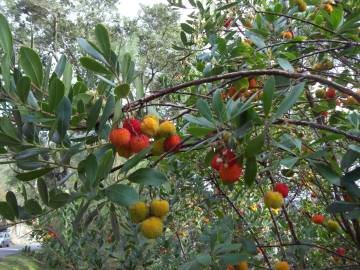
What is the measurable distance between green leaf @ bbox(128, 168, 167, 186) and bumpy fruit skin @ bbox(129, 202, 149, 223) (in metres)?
0.07

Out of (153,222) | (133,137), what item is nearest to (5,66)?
(133,137)

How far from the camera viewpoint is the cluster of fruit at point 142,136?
2.48ft

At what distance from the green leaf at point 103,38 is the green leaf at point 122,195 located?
0.86 feet

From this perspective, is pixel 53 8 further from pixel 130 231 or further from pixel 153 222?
pixel 153 222

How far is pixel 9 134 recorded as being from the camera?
71cm

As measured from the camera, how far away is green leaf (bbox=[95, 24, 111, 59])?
726 mm

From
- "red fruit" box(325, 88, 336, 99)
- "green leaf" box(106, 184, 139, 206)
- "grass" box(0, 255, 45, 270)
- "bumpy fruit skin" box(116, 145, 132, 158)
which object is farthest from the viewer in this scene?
"grass" box(0, 255, 45, 270)

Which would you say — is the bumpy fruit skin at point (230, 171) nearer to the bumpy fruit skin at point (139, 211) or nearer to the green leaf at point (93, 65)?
the bumpy fruit skin at point (139, 211)

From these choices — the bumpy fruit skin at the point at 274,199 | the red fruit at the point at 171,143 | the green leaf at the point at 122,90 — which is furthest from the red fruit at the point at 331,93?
the green leaf at the point at 122,90

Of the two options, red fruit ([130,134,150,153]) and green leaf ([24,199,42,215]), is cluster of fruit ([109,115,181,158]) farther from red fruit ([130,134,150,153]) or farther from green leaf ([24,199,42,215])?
green leaf ([24,199,42,215])


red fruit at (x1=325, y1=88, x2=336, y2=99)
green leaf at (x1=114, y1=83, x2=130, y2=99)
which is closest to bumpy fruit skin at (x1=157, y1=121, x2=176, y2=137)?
green leaf at (x1=114, y1=83, x2=130, y2=99)

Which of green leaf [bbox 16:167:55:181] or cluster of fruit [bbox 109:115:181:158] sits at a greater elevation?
cluster of fruit [bbox 109:115:181:158]

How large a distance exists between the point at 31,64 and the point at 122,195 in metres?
0.30

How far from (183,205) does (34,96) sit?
1.95m
